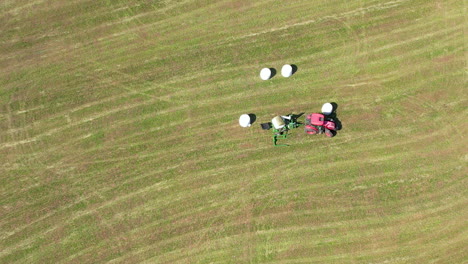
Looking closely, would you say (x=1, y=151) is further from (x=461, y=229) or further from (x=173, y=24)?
(x=461, y=229)

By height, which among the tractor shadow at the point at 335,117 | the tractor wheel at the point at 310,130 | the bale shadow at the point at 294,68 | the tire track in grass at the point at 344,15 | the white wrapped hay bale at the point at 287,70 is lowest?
the tractor wheel at the point at 310,130

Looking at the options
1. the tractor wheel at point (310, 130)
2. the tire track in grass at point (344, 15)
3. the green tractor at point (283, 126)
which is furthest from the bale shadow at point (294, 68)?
the tractor wheel at point (310, 130)

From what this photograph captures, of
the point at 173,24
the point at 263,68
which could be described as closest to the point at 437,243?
the point at 263,68

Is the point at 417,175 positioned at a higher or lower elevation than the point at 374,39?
lower

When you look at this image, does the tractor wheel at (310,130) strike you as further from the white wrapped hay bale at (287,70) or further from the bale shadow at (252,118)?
the white wrapped hay bale at (287,70)

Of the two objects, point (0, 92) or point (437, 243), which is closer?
point (437, 243)

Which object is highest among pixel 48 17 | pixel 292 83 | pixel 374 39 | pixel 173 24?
pixel 48 17
